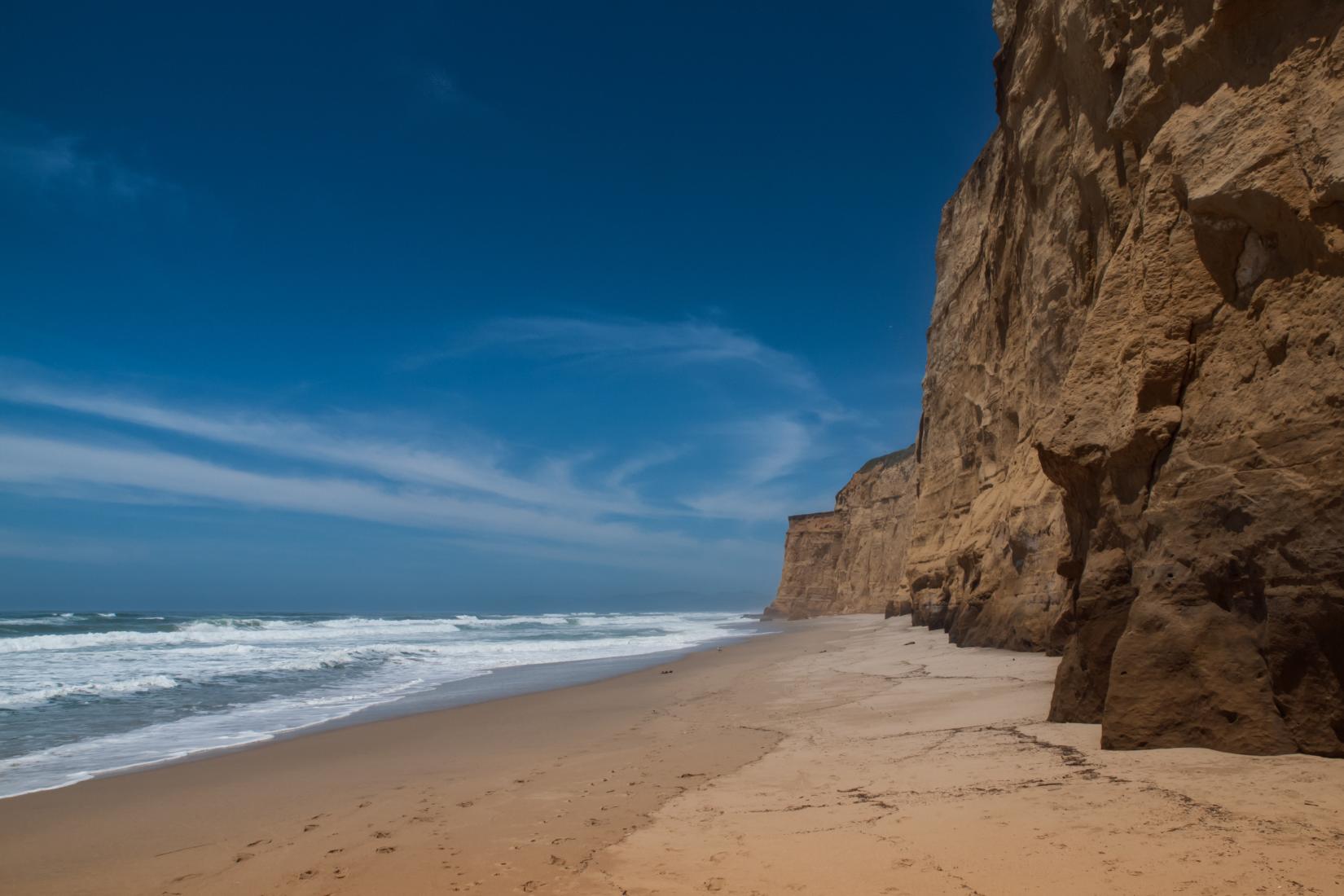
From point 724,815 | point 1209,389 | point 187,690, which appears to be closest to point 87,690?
point 187,690

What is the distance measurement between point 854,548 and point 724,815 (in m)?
51.8

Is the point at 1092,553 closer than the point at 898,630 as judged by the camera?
Yes

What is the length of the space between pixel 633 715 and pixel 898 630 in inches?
639

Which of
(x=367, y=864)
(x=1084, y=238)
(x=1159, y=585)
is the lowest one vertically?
(x=367, y=864)

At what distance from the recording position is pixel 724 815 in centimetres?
456

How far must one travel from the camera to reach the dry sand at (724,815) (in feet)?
10.6

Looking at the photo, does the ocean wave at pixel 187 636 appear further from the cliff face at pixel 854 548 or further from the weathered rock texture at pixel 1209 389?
the weathered rock texture at pixel 1209 389

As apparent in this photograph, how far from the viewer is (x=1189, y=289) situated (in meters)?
5.40

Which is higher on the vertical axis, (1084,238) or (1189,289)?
(1084,238)

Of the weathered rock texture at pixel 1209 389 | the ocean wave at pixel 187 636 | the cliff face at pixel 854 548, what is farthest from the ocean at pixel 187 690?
the cliff face at pixel 854 548

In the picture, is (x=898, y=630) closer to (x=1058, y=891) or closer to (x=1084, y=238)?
(x=1084, y=238)

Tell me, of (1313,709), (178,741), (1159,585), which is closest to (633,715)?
(178,741)

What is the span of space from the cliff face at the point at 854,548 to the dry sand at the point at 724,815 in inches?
1166

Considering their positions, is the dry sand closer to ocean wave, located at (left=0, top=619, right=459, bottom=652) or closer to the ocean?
the ocean
